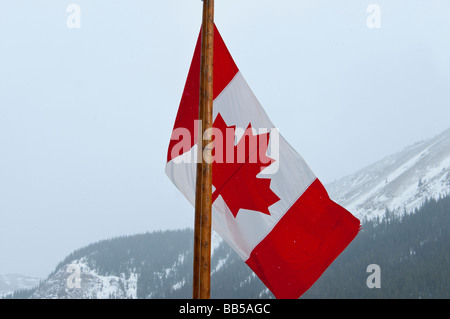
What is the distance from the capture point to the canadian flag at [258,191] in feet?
24.4

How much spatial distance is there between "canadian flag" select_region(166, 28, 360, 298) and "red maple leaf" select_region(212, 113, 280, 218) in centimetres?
1

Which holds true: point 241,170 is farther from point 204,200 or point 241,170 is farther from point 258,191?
point 204,200

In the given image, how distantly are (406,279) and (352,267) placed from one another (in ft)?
77.2

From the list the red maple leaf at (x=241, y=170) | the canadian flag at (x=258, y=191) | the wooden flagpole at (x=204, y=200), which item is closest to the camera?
the wooden flagpole at (x=204, y=200)

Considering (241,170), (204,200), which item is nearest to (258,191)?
(241,170)

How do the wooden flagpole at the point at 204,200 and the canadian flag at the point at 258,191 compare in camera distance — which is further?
the canadian flag at the point at 258,191

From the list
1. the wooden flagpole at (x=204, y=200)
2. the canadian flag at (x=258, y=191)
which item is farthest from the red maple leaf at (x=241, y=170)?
the wooden flagpole at (x=204, y=200)

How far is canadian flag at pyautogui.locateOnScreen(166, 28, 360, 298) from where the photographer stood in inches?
293

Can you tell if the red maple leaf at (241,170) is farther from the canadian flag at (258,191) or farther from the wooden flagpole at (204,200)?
the wooden flagpole at (204,200)

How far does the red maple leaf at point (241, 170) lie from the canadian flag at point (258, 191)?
1 centimetres

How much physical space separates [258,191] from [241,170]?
40 centimetres

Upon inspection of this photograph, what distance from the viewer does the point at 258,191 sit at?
770 centimetres
